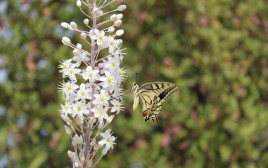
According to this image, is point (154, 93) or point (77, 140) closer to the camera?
point (77, 140)

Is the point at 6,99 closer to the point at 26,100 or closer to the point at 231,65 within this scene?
the point at 26,100

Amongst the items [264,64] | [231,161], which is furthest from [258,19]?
[231,161]

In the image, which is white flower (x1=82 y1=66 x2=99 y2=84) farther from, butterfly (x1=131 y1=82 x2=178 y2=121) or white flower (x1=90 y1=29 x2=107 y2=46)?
butterfly (x1=131 y1=82 x2=178 y2=121)

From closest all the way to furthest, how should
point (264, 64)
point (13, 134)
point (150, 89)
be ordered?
point (150, 89) < point (13, 134) < point (264, 64)

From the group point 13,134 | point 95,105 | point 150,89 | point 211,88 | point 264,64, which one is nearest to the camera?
point 95,105

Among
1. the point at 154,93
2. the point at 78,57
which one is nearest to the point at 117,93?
the point at 78,57

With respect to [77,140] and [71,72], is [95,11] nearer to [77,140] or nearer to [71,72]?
[71,72]

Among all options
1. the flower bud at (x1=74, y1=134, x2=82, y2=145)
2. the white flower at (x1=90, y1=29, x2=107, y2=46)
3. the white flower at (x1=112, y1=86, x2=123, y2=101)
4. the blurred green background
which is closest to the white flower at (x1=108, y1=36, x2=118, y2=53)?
the white flower at (x1=90, y1=29, x2=107, y2=46)

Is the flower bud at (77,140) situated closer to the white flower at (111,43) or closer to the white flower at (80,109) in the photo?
the white flower at (80,109)
